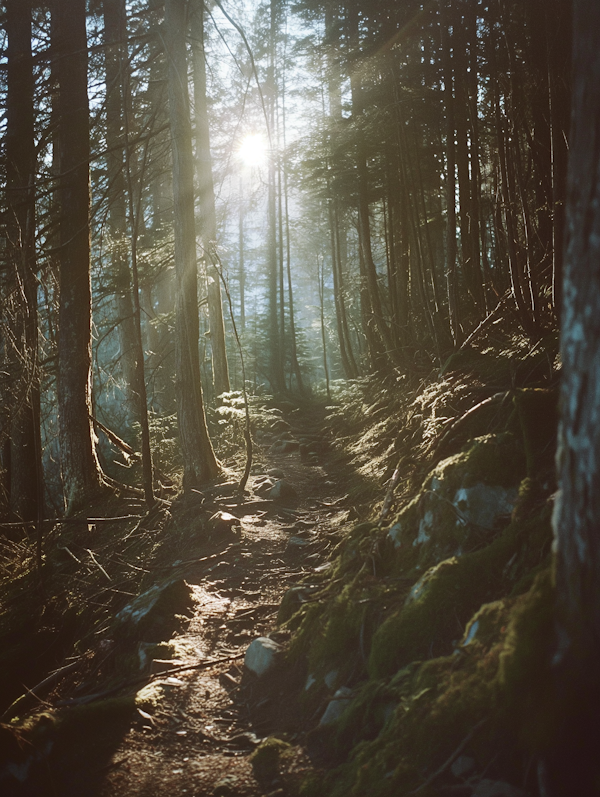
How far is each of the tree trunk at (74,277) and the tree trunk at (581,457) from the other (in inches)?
319

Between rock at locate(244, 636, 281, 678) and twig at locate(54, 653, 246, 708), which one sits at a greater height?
rock at locate(244, 636, 281, 678)

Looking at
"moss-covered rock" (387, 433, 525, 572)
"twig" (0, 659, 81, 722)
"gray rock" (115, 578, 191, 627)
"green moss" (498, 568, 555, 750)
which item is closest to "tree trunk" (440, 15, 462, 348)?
"moss-covered rock" (387, 433, 525, 572)

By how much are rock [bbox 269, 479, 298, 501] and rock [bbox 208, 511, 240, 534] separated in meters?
1.08

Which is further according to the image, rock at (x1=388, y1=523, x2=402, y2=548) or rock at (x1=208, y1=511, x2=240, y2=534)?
rock at (x1=208, y1=511, x2=240, y2=534)

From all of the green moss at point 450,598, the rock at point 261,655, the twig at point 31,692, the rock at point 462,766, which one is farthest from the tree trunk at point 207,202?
the rock at point 462,766

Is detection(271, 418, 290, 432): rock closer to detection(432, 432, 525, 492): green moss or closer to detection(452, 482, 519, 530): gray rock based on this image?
detection(432, 432, 525, 492): green moss

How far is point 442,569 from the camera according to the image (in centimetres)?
307

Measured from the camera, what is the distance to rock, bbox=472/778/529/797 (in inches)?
72.4

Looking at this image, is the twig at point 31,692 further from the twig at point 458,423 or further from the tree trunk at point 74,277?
the tree trunk at point 74,277

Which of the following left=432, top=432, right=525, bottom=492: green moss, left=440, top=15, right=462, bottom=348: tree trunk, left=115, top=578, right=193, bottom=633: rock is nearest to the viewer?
left=432, top=432, right=525, bottom=492: green moss

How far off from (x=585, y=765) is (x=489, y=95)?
8397 millimetres

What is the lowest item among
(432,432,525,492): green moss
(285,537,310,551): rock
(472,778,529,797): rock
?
(285,537,310,551): rock

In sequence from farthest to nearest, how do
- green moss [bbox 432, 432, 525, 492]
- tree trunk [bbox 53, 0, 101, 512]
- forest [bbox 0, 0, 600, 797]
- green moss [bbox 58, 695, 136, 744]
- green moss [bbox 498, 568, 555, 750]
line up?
tree trunk [bbox 53, 0, 101, 512]
green moss [bbox 432, 432, 525, 492]
green moss [bbox 58, 695, 136, 744]
forest [bbox 0, 0, 600, 797]
green moss [bbox 498, 568, 555, 750]

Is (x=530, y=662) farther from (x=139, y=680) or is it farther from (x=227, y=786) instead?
(x=139, y=680)
